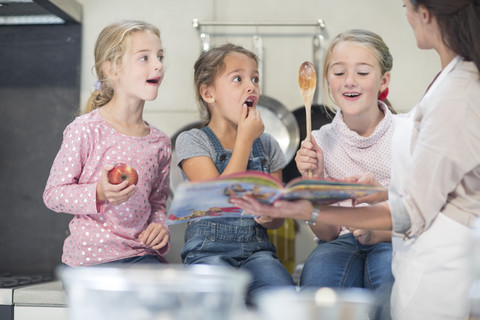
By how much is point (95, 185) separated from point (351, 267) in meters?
0.66

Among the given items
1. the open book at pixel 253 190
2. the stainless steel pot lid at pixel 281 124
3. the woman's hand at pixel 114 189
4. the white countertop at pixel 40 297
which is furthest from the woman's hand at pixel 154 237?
the stainless steel pot lid at pixel 281 124

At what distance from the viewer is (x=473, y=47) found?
3.27 ft

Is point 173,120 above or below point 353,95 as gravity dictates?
below

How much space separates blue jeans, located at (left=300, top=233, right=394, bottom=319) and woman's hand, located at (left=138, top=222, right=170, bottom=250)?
383mm

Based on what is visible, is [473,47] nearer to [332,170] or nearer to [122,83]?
[332,170]

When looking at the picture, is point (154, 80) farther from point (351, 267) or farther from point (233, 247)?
point (351, 267)

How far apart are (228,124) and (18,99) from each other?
1.09 metres

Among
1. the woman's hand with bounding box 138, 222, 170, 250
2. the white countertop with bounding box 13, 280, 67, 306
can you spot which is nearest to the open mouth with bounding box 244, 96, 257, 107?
the woman's hand with bounding box 138, 222, 170, 250

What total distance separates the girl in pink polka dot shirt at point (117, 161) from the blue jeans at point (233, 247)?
0.30 feet

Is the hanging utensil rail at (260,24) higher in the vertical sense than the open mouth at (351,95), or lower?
higher

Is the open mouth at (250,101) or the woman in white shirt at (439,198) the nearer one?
the woman in white shirt at (439,198)

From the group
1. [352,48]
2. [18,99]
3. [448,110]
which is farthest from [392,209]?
[18,99]

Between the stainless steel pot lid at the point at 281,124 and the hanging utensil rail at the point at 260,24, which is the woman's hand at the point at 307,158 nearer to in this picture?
the stainless steel pot lid at the point at 281,124

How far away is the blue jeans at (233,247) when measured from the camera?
1.40 meters
